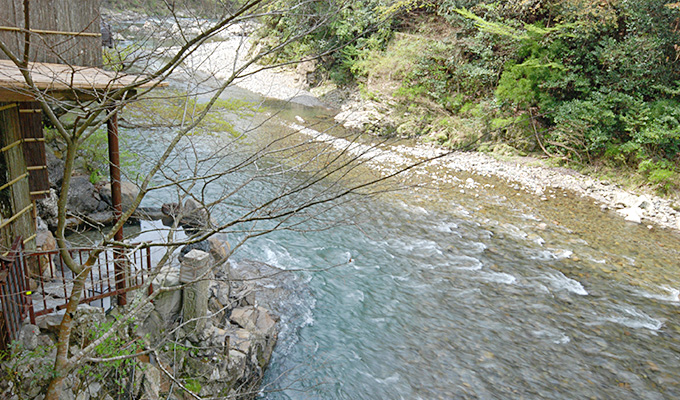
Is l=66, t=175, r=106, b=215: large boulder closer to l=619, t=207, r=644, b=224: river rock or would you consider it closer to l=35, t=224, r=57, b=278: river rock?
l=35, t=224, r=57, b=278: river rock

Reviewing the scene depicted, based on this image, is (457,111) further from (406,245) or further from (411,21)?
(406,245)

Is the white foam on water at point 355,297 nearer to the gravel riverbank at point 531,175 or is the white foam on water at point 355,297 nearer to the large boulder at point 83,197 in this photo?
the gravel riverbank at point 531,175

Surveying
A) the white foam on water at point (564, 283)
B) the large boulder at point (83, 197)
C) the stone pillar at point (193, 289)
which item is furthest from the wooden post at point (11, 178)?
the white foam on water at point (564, 283)

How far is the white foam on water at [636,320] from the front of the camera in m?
6.81

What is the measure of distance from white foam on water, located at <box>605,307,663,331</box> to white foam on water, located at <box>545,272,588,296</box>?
670 millimetres

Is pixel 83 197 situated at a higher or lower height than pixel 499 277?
higher

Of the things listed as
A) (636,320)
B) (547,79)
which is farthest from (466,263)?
(547,79)

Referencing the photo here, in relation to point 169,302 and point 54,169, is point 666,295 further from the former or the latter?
point 54,169

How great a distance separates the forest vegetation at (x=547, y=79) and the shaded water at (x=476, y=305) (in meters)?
2.62

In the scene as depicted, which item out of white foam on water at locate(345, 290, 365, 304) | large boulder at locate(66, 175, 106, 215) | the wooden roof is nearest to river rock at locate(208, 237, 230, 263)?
white foam on water at locate(345, 290, 365, 304)

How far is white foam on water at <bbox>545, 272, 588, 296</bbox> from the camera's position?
7.69 meters

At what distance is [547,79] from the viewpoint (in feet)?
45.1

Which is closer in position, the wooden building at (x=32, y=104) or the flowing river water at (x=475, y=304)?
the wooden building at (x=32, y=104)

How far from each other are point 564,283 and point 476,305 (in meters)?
1.99
